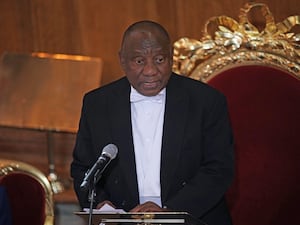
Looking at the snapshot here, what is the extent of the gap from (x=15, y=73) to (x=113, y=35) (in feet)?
2.00

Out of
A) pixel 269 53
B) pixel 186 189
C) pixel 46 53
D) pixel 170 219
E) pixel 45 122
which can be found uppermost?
pixel 46 53

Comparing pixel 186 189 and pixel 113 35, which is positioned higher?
pixel 113 35

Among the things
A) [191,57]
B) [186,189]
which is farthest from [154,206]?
[191,57]

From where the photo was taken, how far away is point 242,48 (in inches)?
152

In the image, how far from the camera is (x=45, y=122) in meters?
5.47

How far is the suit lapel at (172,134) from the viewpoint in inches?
140

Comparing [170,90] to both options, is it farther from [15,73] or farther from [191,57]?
[15,73]

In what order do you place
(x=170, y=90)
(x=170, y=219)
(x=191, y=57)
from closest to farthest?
(x=170, y=219) → (x=170, y=90) → (x=191, y=57)

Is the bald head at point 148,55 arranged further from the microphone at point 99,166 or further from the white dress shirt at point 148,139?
the microphone at point 99,166

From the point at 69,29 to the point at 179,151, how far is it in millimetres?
2344

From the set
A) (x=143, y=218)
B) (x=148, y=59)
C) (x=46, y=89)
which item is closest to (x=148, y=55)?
(x=148, y=59)

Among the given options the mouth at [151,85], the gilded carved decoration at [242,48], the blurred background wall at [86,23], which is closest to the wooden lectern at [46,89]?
the blurred background wall at [86,23]

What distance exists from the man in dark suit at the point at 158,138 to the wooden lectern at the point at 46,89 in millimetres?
1781

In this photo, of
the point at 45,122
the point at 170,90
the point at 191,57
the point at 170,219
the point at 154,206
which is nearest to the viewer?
the point at 170,219
